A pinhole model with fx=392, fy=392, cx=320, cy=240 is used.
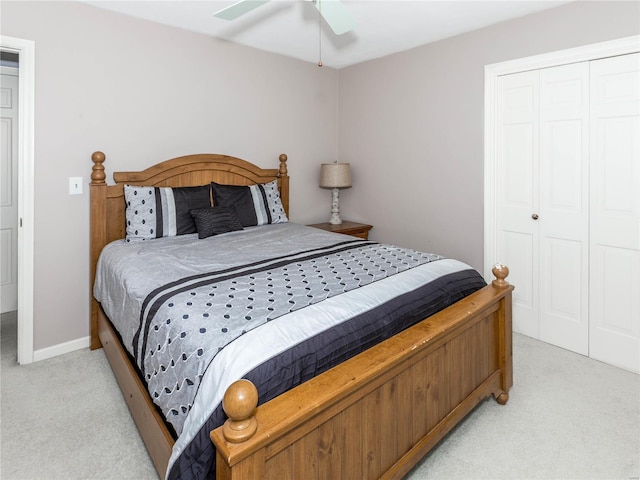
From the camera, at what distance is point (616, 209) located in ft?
8.45

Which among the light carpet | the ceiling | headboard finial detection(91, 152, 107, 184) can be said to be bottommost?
the light carpet

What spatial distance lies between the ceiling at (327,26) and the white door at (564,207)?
2.04 feet

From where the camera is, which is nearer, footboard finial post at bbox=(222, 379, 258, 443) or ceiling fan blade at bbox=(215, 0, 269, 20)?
footboard finial post at bbox=(222, 379, 258, 443)

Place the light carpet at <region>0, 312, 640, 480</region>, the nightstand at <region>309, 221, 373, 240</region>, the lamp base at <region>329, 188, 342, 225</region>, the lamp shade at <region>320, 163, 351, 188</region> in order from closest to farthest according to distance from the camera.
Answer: the light carpet at <region>0, 312, 640, 480</region> < the nightstand at <region>309, 221, 373, 240</region> < the lamp shade at <region>320, 163, 351, 188</region> < the lamp base at <region>329, 188, 342, 225</region>

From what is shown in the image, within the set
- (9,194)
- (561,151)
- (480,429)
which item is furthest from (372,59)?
(9,194)

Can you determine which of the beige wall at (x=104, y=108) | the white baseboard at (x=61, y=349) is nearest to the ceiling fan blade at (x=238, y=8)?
the beige wall at (x=104, y=108)

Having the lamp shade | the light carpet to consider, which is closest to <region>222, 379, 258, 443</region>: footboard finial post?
the light carpet

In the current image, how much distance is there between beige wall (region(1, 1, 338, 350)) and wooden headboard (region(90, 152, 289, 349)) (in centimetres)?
9

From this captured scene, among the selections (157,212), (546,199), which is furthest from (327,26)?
(546,199)

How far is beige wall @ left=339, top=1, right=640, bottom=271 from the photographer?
2770 mm

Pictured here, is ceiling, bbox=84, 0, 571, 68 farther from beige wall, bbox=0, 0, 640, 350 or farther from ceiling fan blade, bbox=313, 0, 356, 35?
ceiling fan blade, bbox=313, 0, 356, 35

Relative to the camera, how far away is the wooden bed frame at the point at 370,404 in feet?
A: 3.36

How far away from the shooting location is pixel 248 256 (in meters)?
2.29

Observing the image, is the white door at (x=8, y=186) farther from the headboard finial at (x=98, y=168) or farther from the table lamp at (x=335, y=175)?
the table lamp at (x=335, y=175)
